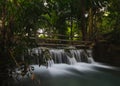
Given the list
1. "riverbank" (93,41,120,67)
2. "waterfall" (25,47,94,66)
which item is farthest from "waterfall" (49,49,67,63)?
"riverbank" (93,41,120,67)

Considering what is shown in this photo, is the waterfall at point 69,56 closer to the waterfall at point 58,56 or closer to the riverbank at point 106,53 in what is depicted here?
the waterfall at point 58,56

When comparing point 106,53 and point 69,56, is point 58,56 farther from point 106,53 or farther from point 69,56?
point 106,53

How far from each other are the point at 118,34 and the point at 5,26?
7.67 metres

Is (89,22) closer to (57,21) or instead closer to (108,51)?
(57,21)

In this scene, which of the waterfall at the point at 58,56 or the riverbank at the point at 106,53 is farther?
the riverbank at the point at 106,53

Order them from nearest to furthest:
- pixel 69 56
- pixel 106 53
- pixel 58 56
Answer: pixel 58 56, pixel 69 56, pixel 106 53

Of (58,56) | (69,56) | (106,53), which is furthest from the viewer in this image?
(106,53)

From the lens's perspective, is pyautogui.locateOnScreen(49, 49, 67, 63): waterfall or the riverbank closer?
pyautogui.locateOnScreen(49, 49, 67, 63): waterfall

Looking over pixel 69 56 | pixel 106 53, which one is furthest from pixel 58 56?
pixel 106 53

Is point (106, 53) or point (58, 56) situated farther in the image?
point (106, 53)

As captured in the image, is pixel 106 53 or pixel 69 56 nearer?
pixel 69 56

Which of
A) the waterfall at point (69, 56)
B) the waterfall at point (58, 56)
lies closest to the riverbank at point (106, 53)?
the waterfall at point (69, 56)

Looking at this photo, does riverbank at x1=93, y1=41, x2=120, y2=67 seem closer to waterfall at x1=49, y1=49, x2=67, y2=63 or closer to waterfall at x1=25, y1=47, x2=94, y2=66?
waterfall at x1=25, y1=47, x2=94, y2=66

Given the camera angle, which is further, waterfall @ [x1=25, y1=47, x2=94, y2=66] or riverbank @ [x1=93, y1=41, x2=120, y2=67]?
riverbank @ [x1=93, y1=41, x2=120, y2=67]
